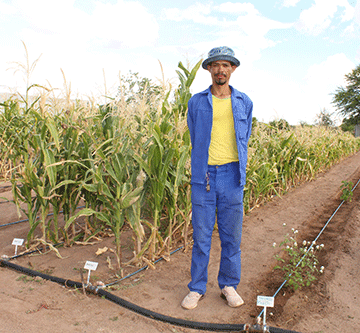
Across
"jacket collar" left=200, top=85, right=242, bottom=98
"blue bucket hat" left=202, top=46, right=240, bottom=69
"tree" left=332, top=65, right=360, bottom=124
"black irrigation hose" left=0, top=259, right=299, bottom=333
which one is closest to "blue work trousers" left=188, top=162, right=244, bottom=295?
"black irrigation hose" left=0, top=259, right=299, bottom=333

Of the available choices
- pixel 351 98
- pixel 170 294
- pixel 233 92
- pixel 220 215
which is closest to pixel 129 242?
pixel 170 294

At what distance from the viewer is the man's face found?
215cm

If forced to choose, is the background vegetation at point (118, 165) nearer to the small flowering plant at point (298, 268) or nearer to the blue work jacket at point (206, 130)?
the blue work jacket at point (206, 130)

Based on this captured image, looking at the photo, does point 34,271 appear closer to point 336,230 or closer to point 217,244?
point 217,244

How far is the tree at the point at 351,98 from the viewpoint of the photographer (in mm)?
31325

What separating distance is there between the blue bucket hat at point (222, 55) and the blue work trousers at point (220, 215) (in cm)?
70

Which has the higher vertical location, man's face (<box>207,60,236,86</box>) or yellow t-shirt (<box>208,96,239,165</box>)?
man's face (<box>207,60,236,86</box>)

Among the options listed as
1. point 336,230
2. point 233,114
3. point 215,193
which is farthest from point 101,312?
point 336,230

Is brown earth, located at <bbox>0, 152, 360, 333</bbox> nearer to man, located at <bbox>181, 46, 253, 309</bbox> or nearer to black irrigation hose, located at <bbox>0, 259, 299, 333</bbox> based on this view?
black irrigation hose, located at <bbox>0, 259, 299, 333</bbox>

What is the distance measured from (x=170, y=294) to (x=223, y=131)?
1.32m

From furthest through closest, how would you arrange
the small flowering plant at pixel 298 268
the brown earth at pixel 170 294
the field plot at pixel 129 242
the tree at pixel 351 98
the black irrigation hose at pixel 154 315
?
the tree at pixel 351 98 < the small flowering plant at pixel 298 268 < the field plot at pixel 129 242 < the brown earth at pixel 170 294 < the black irrigation hose at pixel 154 315

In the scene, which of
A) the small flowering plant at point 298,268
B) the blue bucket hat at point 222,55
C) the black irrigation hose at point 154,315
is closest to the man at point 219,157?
the blue bucket hat at point 222,55

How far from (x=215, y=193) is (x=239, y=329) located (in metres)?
0.87

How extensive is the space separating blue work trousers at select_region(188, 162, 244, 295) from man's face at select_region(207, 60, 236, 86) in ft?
1.86
